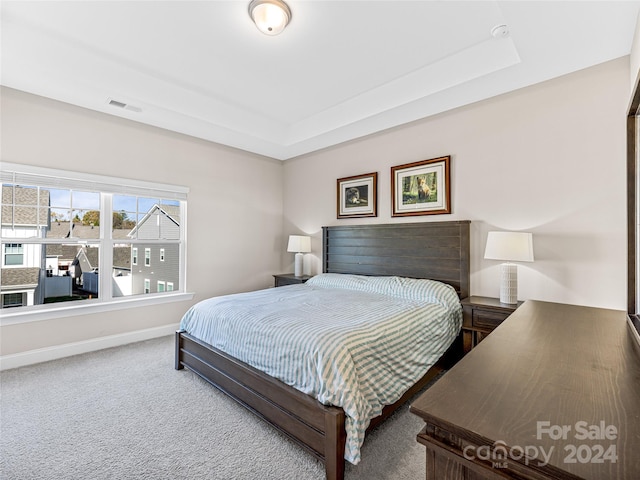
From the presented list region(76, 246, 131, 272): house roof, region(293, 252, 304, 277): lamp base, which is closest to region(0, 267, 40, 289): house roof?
region(76, 246, 131, 272): house roof

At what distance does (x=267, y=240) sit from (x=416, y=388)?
340cm

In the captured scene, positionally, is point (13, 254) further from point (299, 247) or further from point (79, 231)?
point (299, 247)

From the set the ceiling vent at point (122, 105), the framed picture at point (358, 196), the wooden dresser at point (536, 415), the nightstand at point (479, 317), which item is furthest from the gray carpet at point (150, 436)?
the ceiling vent at point (122, 105)

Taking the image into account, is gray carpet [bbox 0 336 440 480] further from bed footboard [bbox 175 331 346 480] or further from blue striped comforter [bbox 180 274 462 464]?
blue striped comforter [bbox 180 274 462 464]

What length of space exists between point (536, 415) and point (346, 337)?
46.9 inches

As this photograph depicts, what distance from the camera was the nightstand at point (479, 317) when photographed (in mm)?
2578

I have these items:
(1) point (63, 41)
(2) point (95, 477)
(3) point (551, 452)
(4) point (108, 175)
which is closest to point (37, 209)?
(4) point (108, 175)

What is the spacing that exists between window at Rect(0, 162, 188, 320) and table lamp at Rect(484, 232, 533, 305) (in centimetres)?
372

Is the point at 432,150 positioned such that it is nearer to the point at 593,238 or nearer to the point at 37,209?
the point at 593,238

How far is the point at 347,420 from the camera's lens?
160 centimetres

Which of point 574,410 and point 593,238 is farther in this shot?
point 593,238

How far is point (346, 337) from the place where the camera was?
185cm

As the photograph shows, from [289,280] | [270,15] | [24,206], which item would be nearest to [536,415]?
[270,15]

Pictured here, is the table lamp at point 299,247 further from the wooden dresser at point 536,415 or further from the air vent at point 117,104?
the wooden dresser at point 536,415
